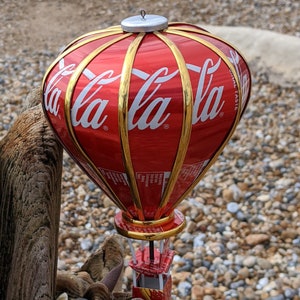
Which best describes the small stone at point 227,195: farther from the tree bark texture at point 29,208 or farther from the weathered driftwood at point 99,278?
the tree bark texture at point 29,208

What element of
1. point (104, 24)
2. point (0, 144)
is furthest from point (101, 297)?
point (104, 24)

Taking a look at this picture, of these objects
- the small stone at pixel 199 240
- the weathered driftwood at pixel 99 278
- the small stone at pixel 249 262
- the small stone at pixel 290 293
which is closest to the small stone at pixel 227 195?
the small stone at pixel 199 240

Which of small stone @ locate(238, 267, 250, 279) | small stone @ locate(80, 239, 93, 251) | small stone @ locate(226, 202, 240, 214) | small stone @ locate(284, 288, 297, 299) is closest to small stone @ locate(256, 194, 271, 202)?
small stone @ locate(226, 202, 240, 214)

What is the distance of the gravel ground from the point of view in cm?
302

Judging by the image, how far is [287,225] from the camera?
334 centimetres

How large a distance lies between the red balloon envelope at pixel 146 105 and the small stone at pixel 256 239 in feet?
5.51

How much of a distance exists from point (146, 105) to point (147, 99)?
0.01 meters

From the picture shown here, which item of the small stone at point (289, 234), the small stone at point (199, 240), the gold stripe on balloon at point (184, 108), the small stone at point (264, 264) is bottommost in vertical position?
the small stone at point (264, 264)

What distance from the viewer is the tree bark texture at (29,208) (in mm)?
1539

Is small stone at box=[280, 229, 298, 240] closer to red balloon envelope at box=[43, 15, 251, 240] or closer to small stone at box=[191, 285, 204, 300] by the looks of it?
small stone at box=[191, 285, 204, 300]

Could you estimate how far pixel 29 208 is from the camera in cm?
154

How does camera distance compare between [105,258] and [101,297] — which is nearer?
[101,297]

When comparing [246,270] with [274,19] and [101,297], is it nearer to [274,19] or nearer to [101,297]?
[101,297]

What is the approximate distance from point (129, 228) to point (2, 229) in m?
0.30
